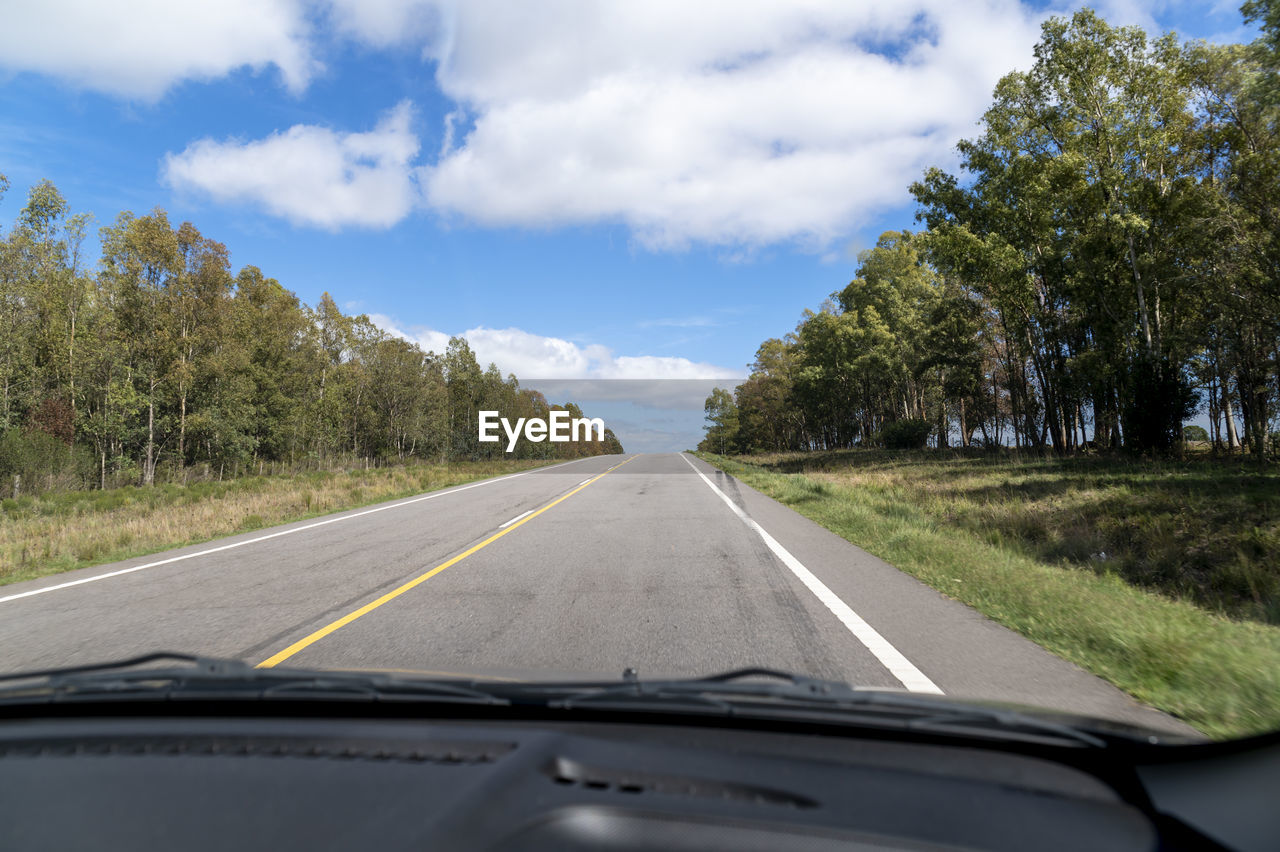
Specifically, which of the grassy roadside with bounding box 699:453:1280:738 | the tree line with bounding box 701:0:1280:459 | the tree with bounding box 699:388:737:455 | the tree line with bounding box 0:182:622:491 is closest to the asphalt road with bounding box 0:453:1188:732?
the grassy roadside with bounding box 699:453:1280:738

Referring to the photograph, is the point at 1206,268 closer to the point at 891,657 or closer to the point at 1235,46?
the point at 1235,46

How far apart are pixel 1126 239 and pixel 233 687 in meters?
32.5

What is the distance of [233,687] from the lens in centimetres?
249

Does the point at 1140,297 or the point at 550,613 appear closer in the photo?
the point at 550,613

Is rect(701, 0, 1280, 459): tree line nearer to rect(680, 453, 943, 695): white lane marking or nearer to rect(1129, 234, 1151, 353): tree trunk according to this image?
rect(1129, 234, 1151, 353): tree trunk

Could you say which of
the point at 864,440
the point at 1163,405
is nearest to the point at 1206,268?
the point at 1163,405

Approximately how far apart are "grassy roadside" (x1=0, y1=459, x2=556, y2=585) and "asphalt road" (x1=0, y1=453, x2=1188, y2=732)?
182 cm

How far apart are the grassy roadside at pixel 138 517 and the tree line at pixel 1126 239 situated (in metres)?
25.4

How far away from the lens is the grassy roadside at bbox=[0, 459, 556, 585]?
11375mm

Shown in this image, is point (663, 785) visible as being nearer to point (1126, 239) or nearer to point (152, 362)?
point (1126, 239)

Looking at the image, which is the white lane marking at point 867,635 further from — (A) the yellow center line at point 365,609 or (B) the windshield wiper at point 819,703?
(A) the yellow center line at point 365,609

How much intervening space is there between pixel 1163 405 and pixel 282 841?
30.5 metres

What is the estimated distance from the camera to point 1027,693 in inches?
159

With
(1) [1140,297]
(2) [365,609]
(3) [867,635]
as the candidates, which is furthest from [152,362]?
(1) [1140,297]
